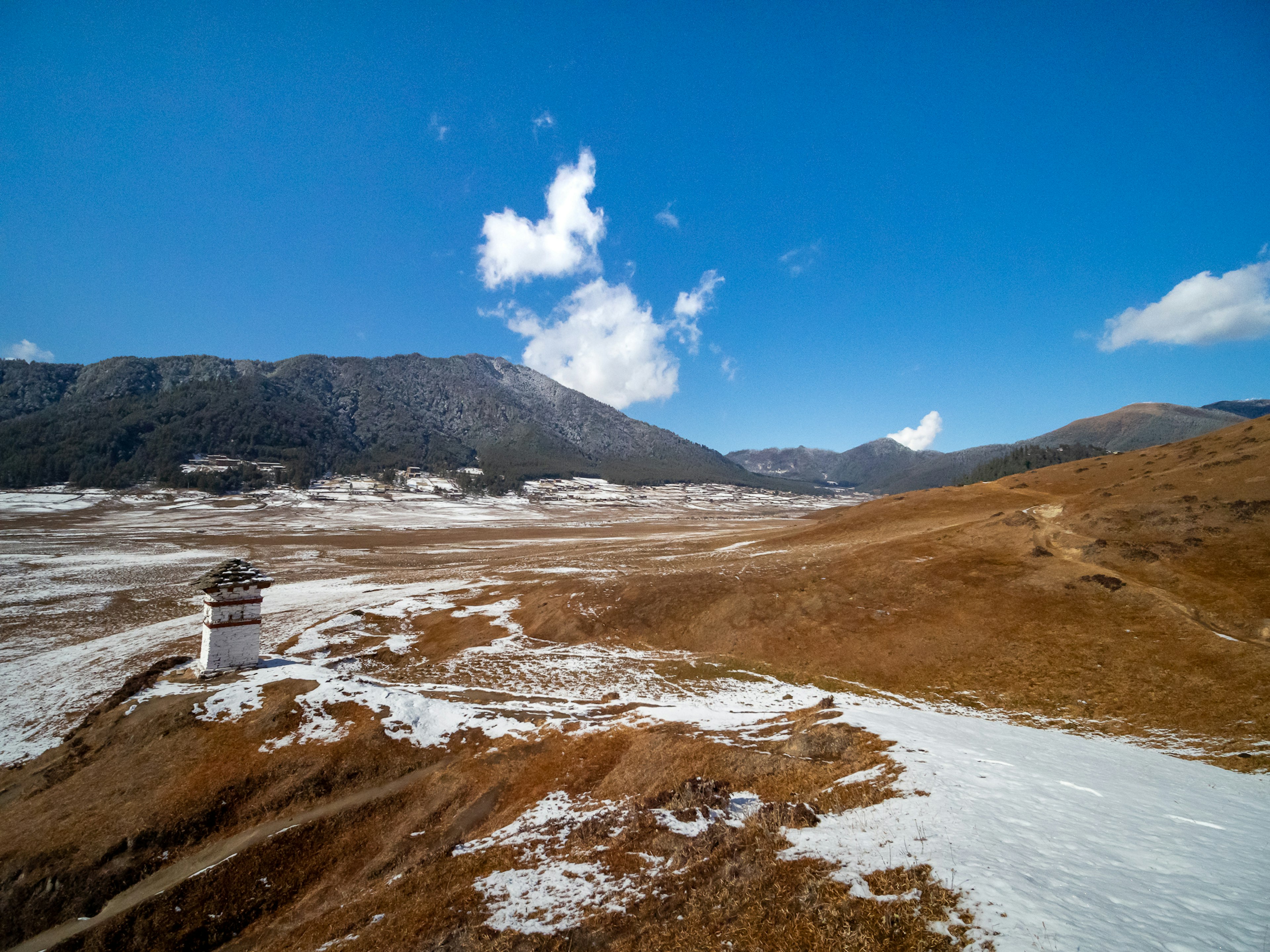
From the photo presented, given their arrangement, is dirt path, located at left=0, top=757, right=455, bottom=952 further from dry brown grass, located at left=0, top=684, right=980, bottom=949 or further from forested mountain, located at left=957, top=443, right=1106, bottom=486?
forested mountain, located at left=957, top=443, right=1106, bottom=486

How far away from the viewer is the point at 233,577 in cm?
2100

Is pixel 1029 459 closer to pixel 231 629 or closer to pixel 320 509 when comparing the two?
pixel 231 629

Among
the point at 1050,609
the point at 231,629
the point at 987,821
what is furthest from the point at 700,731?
the point at 1050,609

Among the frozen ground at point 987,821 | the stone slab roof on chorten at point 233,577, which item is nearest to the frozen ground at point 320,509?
the stone slab roof on chorten at point 233,577

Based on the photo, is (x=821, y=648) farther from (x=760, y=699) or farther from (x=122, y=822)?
(x=122, y=822)

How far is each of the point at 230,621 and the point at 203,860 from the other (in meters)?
11.2

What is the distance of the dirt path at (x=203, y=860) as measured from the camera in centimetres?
1016

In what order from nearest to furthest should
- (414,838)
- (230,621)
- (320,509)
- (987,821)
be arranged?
(987,821), (414,838), (230,621), (320,509)

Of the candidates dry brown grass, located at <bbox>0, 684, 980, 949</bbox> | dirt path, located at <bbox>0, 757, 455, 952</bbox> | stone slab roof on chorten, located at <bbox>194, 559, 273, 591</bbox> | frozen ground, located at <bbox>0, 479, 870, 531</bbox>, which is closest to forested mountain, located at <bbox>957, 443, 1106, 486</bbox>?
frozen ground, located at <bbox>0, 479, 870, 531</bbox>

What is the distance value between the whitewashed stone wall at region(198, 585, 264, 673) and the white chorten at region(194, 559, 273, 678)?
14mm

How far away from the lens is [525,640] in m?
32.3

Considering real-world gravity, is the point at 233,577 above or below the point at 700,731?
above

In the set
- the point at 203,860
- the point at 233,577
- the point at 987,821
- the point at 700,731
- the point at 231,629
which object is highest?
the point at 233,577

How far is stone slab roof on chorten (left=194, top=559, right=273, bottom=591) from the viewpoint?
20453mm
